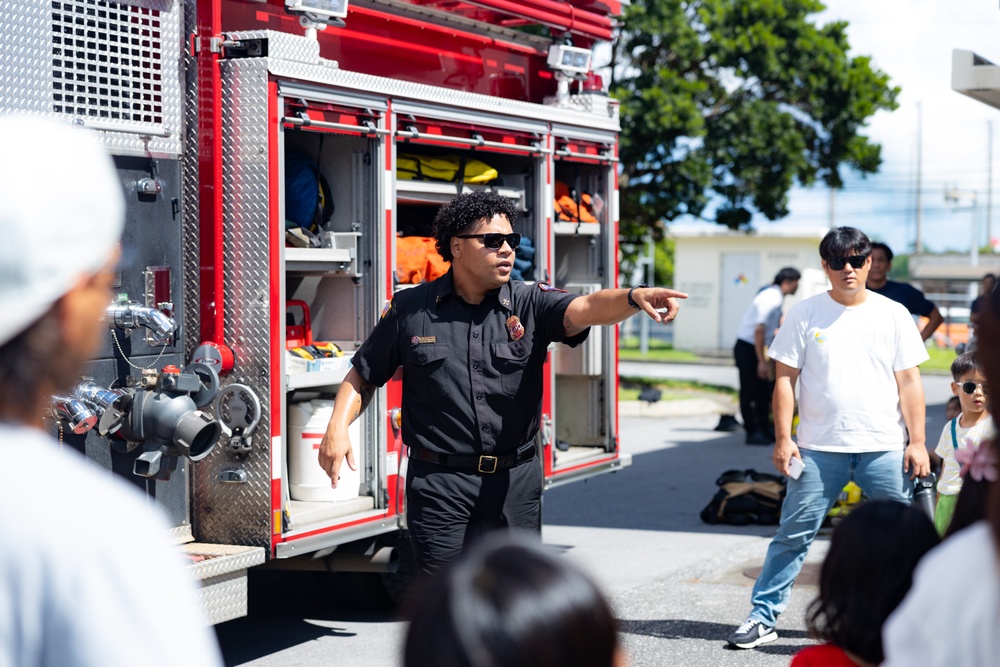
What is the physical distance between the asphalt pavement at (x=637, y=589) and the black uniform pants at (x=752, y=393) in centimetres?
166

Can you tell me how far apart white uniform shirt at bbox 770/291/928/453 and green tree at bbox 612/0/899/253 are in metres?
12.0

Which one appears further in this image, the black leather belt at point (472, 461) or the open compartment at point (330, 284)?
the open compartment at point (330, 284)

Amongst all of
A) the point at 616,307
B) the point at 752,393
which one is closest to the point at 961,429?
the point at 616,307

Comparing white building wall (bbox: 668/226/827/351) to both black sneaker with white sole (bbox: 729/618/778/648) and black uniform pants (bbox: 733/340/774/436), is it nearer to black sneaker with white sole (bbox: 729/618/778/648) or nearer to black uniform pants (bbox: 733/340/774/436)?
black uniform pants (bbox: 733/340/774/436)

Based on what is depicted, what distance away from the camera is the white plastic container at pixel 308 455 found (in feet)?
18.9

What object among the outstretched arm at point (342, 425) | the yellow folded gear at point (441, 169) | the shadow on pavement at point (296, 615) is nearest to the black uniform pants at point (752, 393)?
the yellow folded gear at point (441, 169)

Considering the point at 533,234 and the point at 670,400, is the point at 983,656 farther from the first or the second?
the point at 670,400

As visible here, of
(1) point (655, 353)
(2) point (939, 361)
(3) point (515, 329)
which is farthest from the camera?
(1) point (655, 353)

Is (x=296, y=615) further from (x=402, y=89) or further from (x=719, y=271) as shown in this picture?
(x=719, y=271)

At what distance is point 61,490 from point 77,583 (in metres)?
0.11

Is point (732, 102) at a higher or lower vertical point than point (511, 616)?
higher

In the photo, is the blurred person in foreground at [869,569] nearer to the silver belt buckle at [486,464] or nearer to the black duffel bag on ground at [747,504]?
the silver belt buckle at [486,464]

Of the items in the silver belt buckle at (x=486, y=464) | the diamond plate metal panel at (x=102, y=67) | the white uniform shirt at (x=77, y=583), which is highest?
the diamond plate metal panel at (x=102, y=67)

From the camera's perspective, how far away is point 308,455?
5809 mm
